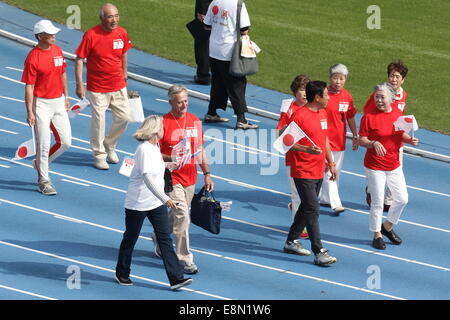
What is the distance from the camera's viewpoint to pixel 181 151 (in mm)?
12375

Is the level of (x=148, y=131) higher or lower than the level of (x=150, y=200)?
higher

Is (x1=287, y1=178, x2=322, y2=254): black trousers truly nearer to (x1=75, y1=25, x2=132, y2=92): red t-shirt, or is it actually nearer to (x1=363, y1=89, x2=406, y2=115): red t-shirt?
(x1=363, y1=89, x2=406, y2=115): red t-shirt

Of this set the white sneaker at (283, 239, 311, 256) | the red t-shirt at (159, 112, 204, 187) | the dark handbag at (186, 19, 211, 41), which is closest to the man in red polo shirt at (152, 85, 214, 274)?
the red t-shirt at (159, 112, 204, 187)

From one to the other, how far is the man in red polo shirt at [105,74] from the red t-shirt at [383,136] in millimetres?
4019

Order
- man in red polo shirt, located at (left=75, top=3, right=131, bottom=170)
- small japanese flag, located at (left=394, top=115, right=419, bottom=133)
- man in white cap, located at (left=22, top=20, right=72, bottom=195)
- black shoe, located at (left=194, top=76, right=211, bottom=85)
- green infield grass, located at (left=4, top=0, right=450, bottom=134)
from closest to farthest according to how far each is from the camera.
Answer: small japanese flag, located at (left=394, top=115, right=419, bottom=133), man in white cap, located at (left=22, top=20, right=72, bottom=195), man in red polo shirt, located at (left=75, top=3, right=131, bottom=170), black shoe, located at (left=194, top=76, right=211, bottom=85), green infield grass, located at (left=4, top=0, right=450, bottom=134)

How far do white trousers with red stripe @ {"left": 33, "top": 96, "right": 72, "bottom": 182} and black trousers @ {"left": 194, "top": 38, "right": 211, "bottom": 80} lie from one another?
521 cm

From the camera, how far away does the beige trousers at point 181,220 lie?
12352 millimetres

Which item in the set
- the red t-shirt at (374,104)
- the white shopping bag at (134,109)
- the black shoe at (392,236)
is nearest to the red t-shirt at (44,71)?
the white shopping bag at (134,109)

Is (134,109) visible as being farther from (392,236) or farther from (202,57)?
(392,236)

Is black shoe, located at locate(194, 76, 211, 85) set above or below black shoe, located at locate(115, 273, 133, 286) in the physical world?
above

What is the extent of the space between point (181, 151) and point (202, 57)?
301 inches

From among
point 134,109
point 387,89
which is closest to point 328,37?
point 134,109

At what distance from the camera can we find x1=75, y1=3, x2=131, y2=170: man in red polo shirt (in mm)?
15414

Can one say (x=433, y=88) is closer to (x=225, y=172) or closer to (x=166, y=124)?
(x=225, y=172)
